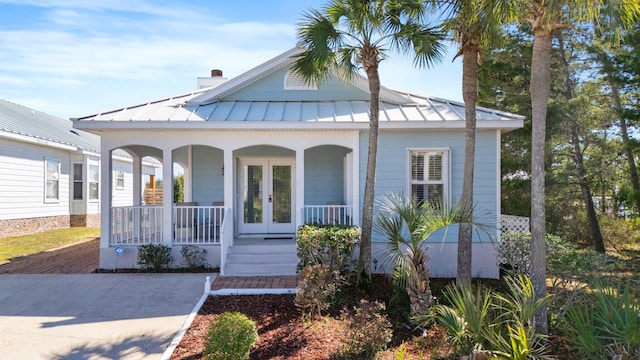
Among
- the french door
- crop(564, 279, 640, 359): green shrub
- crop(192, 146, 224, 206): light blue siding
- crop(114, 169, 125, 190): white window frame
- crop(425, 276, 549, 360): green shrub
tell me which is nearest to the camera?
crop(564, 279, 640, 359): green shrub

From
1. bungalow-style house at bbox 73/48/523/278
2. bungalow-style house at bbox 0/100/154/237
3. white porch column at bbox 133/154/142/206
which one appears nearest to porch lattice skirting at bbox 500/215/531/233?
bungalow-style house at bbox 73/48/523/278

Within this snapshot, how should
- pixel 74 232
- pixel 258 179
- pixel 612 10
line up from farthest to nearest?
pixel 74 232 → pixel 258 179 → pixel 612 10

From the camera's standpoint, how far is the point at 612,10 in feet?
15.9

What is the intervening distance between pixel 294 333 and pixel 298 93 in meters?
7.42

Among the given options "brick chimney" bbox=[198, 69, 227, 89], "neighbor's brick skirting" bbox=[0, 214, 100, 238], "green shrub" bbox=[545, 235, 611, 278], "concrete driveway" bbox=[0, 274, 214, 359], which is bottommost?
"concrete driveway" bbox=[0, 274, 214, 359]

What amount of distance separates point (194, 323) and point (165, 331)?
43 centimetres

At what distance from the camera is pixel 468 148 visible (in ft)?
22.7

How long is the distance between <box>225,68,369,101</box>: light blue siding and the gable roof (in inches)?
5.3

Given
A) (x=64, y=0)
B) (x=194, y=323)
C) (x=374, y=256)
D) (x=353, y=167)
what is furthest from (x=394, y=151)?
(x=64, y=0)

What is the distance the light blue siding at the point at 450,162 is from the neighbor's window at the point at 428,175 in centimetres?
17

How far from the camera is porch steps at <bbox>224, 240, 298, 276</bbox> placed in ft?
29.2

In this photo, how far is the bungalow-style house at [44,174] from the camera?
14555 mm

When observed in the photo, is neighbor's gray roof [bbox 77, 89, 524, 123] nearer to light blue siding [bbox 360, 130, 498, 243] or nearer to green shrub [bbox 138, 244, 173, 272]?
light blue siding [bbox 360, 130, 498, 243]

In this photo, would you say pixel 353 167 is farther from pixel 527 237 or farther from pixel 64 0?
pixel 64 0
